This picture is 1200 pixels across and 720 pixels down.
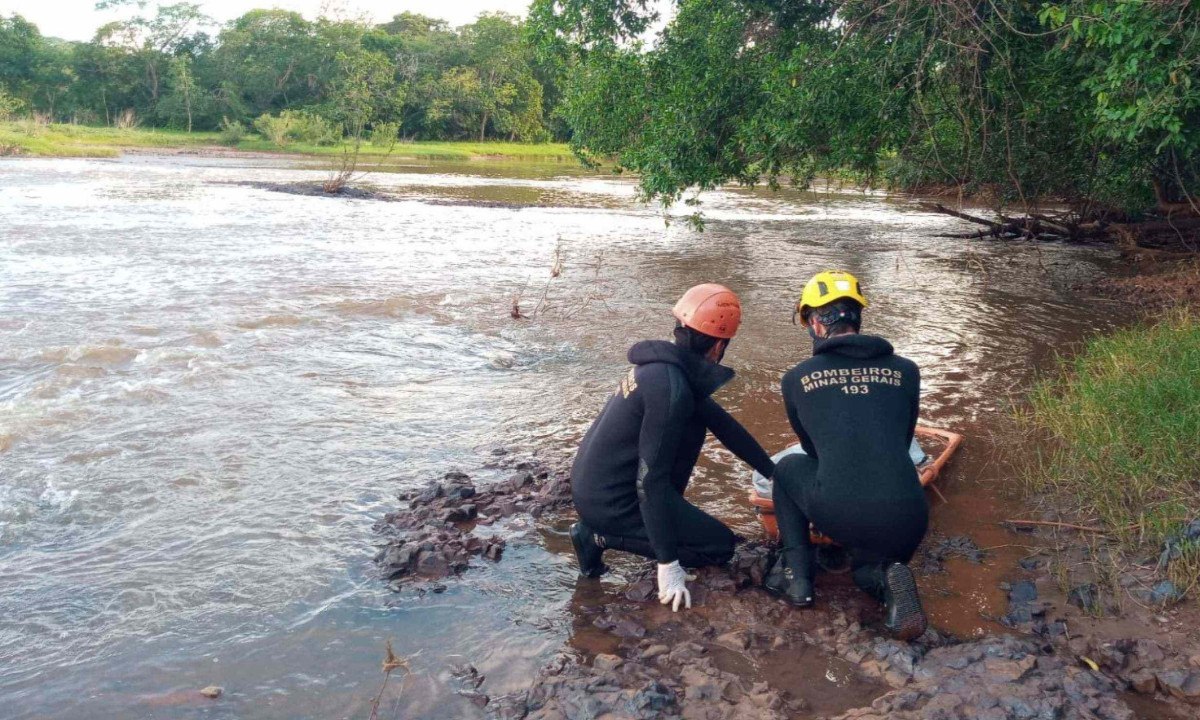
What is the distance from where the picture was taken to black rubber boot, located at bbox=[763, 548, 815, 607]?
421 cm

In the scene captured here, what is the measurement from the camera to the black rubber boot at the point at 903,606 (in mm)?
3867

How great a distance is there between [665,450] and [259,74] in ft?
217

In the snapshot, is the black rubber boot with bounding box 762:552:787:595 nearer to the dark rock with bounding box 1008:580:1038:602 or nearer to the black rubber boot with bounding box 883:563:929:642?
the black rubber boot with bounding box 883:563:929:642

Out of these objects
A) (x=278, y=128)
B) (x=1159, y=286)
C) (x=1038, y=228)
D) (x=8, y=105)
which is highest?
(x=8, y=105)

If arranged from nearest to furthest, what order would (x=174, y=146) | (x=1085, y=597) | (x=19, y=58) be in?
(x=1085, y=597) < (x=174, y=146) < (x=19, y=58)

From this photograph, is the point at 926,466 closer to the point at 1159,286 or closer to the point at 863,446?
the point at 863,446

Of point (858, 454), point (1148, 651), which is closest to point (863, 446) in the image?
point (858, 454)

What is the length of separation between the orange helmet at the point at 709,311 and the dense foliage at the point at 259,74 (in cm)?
5687

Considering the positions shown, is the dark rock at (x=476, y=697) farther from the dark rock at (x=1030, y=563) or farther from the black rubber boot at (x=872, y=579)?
the dark rock at (x=1030, y=563)

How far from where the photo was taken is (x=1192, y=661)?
11.8 feet

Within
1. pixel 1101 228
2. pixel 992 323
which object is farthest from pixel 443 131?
pixel 992 323

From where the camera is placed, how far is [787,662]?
12.5 ft

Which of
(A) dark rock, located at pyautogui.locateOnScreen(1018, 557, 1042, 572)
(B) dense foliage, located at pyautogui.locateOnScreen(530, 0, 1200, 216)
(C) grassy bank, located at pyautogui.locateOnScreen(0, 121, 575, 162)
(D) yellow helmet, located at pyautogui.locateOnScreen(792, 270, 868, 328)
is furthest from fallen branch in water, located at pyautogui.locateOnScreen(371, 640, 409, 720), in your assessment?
(C) grassy bank, located at pyautogui.locateOnScreen(0, 121, 575, 162)

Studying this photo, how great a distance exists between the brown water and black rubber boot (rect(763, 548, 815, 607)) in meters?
0.62
